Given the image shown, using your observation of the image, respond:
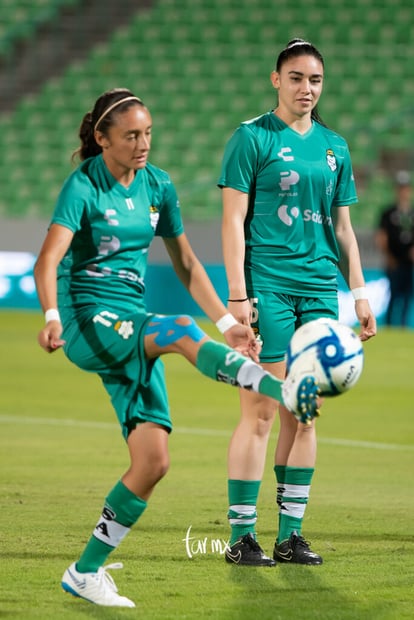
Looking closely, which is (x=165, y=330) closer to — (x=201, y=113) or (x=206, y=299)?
(x=206, y=299)

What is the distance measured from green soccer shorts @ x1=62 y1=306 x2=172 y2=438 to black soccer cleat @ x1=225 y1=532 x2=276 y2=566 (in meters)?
0.98

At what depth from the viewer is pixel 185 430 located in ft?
33.3

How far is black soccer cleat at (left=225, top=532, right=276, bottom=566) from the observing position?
551 centimetres

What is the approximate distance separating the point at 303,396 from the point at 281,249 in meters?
1.58

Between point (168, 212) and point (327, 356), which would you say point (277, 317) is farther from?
point (327, 356)

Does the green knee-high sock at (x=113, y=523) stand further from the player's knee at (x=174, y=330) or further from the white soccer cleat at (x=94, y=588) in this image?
the player's knee at (x=174, y=330)

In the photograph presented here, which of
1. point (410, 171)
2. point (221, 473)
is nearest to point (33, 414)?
point (221, 473)

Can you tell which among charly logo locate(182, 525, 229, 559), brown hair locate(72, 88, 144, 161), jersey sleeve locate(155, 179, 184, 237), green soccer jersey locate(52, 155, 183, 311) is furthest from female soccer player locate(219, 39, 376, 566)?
brown hair locate(72, 88, 144, 161)

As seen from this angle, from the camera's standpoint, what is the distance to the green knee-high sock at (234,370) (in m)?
4.41

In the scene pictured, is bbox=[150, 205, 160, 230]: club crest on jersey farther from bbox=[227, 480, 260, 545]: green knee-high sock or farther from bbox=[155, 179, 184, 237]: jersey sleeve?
bbox=[227, 480, 260, 545]: green knee-high sock

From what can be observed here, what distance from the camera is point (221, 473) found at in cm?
817

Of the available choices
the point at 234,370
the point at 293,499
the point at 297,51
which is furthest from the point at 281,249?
the point at 234,370

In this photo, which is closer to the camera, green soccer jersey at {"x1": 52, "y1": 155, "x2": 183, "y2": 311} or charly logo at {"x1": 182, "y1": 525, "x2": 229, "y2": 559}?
green soccer jersey at {"x1": 52, "y1": 155, "x2": 183, "y2": 311}

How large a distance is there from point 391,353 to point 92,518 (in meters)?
9.77
